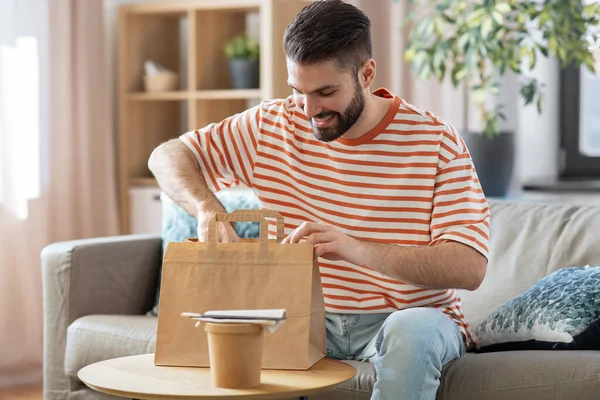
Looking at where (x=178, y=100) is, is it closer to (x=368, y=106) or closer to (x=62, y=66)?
(x=62, y=66)

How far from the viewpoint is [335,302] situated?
1.81 m

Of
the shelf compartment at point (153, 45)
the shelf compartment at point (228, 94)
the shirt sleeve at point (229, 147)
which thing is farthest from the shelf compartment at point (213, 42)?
the shirt sleeve at point (229, 147)

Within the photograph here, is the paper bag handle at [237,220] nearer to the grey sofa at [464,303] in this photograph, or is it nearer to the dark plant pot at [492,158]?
the grey sofa at [464,303]

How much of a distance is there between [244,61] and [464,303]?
1759 mm

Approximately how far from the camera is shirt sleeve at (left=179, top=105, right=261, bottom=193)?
1.97 meters

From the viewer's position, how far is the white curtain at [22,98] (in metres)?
3.37

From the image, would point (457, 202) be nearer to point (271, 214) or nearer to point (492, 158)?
point (271, 214)

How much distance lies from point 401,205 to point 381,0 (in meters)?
2.14

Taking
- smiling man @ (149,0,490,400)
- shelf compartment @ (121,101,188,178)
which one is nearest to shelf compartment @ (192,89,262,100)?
shelf compartment @ (121,101,188,178)

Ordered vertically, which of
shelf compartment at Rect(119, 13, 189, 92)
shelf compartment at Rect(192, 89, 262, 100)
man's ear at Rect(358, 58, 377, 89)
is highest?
shelf compartment at Rect(119, 13, 189, 92)

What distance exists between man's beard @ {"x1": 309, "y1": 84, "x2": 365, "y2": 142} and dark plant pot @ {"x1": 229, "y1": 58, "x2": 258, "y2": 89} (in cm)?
200

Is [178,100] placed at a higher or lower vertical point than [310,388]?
higher

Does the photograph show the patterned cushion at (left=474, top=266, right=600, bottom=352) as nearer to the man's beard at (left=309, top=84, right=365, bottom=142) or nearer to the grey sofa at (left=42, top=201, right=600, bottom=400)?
the grey sofa at (left=42, top=201, right=600, bottom=400)

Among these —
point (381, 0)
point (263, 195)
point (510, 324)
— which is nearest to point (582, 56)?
point (381, 0)
